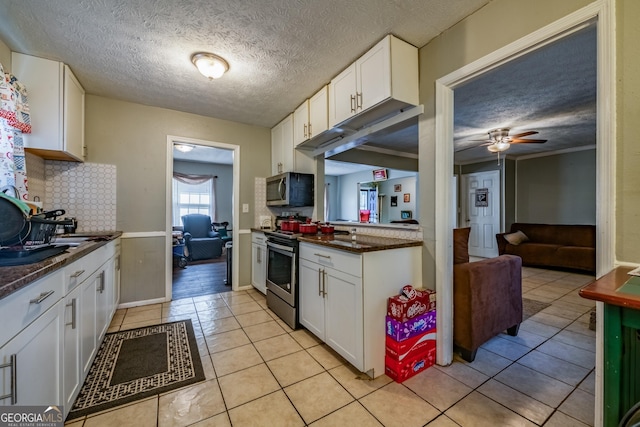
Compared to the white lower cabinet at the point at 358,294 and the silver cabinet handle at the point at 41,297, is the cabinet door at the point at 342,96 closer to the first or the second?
the white lower cabinet at the point at 358,294

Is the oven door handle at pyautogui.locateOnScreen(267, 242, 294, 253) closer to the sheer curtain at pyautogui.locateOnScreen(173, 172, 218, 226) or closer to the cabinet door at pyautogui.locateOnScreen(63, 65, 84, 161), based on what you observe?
the cabinet door at pyautogui.locateOnScreen(63, 65, 84, 161)

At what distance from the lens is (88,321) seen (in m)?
1.66

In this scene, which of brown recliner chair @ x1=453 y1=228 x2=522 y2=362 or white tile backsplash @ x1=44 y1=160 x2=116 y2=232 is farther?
white tile backsplash @ x1=44 y1=160 x2=116 y2=232

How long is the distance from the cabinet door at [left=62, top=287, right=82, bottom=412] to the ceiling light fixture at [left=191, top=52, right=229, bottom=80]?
1846 millimetres

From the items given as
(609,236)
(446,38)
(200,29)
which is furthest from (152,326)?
(446,38)

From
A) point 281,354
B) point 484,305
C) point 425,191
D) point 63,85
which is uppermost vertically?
point 63,85

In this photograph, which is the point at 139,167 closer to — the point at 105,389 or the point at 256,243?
the point at 256,243

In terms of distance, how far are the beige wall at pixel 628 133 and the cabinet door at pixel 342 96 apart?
1.51m

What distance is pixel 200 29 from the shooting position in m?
1.86

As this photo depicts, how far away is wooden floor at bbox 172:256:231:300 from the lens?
11.8 ft

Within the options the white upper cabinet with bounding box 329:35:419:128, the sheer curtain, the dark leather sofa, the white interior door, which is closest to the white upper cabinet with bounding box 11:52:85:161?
the white upper cabinet with bounding box 329:35:419:128

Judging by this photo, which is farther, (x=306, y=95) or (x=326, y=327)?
(x=306, y=95)

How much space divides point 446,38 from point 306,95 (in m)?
1.49

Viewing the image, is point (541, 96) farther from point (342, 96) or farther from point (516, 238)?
point (516, 238)
